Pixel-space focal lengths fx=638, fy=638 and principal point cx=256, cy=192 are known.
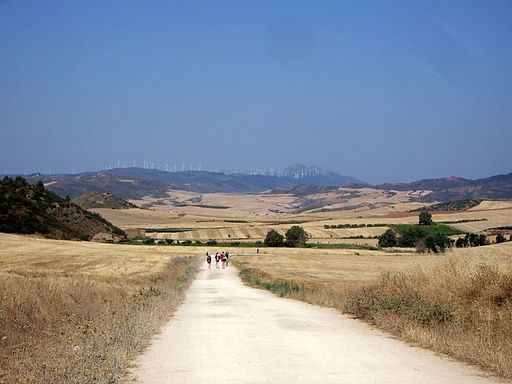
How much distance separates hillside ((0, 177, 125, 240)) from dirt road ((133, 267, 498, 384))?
80.7m

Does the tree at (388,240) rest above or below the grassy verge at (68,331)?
below

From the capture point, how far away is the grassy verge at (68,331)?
27.7 ft

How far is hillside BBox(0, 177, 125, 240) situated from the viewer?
9126 centimetres

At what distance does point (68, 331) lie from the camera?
11.5 m

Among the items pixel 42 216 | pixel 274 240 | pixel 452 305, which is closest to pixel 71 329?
pixel 452 305

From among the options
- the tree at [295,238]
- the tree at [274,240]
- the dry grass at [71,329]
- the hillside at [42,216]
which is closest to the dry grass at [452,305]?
the dry grass at [71,329]

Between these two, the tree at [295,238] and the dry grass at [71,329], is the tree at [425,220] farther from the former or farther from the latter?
the dry grass at [71,329]

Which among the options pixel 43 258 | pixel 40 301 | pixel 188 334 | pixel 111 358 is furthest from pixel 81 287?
pixel 43 258

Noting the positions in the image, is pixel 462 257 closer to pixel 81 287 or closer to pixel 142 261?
pixel 81 287

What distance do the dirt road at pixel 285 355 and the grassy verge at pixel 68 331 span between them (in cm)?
51

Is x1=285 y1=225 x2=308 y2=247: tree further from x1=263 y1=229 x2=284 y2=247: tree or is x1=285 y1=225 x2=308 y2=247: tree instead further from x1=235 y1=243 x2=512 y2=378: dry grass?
x1=235 y1=243 x2=512 y2=378: dry grass

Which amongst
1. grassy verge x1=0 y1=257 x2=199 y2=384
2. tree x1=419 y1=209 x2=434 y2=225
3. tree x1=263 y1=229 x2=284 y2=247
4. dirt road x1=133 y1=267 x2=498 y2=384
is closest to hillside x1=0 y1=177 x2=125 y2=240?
tree x1=263 y1=229 x2=284 y2=247

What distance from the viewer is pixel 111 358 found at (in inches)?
369

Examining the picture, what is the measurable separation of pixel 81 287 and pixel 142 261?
38.0 metres
